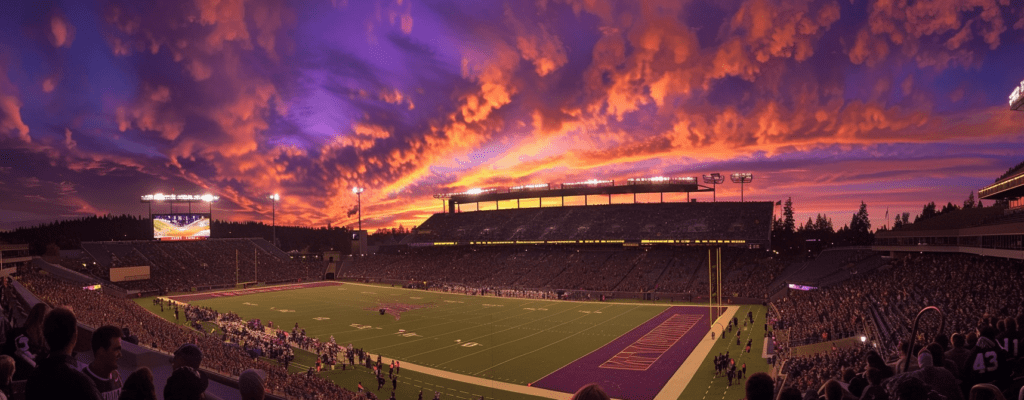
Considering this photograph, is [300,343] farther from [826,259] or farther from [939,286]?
[826,259]

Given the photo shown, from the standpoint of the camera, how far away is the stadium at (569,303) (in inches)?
828

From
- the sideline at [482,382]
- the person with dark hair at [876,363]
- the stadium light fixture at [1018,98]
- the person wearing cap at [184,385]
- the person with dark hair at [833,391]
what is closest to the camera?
the person wearing cap at [184,385]

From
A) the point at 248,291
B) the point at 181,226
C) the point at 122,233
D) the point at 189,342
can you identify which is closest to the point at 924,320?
the point at 189,342

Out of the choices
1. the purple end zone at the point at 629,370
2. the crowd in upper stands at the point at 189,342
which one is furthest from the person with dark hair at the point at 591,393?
the purple end zone at the point at 629,370

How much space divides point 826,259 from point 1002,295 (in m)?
31.9

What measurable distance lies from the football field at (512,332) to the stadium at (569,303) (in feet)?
0.73

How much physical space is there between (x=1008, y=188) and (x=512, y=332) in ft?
99.5

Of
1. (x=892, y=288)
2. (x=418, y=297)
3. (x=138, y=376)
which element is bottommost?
(x=418, y=297)

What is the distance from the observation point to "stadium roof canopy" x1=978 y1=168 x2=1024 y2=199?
27.2m

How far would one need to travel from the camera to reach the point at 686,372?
2662cm

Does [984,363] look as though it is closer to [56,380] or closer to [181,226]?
[56,380]

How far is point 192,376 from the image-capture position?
3.64 meters

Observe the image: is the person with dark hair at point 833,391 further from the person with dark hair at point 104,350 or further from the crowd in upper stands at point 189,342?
the crowd in upper stands at point 189,342

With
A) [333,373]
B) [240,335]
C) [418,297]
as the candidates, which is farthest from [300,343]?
[418,297]
